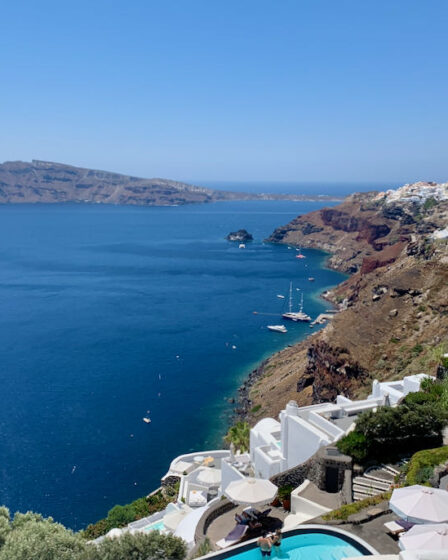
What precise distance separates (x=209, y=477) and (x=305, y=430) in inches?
476

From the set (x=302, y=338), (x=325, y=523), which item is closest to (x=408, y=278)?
(x=302, y=338)

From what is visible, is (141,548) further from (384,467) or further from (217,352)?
(217,352)

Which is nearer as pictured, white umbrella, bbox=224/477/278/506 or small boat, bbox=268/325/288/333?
white umbrella, bbox=224/477/278/506

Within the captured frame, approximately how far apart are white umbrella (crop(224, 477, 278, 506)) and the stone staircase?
3162mm

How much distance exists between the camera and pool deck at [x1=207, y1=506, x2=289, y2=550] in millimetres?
16828

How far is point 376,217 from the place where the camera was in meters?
149

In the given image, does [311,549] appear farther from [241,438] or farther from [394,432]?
[241,438]

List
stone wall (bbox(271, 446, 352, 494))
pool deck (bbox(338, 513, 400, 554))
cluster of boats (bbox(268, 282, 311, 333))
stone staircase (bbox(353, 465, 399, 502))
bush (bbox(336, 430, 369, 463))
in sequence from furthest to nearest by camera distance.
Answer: cluster of boats (bbox(268, 282, 311, 333))
bush (bbox(336, 430, 369, 463))
stone wall (bbox(271, 446, 352, 494))
stone staircase (bbox(353, 465, 399, 502))
pool deck (bbox(338, 513, 400, 554))

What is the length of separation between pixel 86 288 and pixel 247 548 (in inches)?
3891

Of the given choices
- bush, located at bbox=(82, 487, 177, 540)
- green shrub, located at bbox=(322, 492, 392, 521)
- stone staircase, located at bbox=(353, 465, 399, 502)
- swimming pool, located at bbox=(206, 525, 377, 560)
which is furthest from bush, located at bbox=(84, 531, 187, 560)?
bush, located at bbox=(82, 487, 177, 540)

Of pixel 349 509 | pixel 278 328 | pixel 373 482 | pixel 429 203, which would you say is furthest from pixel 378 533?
pixel 429 203

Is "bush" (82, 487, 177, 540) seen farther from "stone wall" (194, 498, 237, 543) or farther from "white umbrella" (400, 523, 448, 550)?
"white umbrella" (400, 523, 448, 550)

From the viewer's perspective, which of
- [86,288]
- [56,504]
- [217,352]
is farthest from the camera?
[86,288]

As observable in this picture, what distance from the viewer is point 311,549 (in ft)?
42.0
